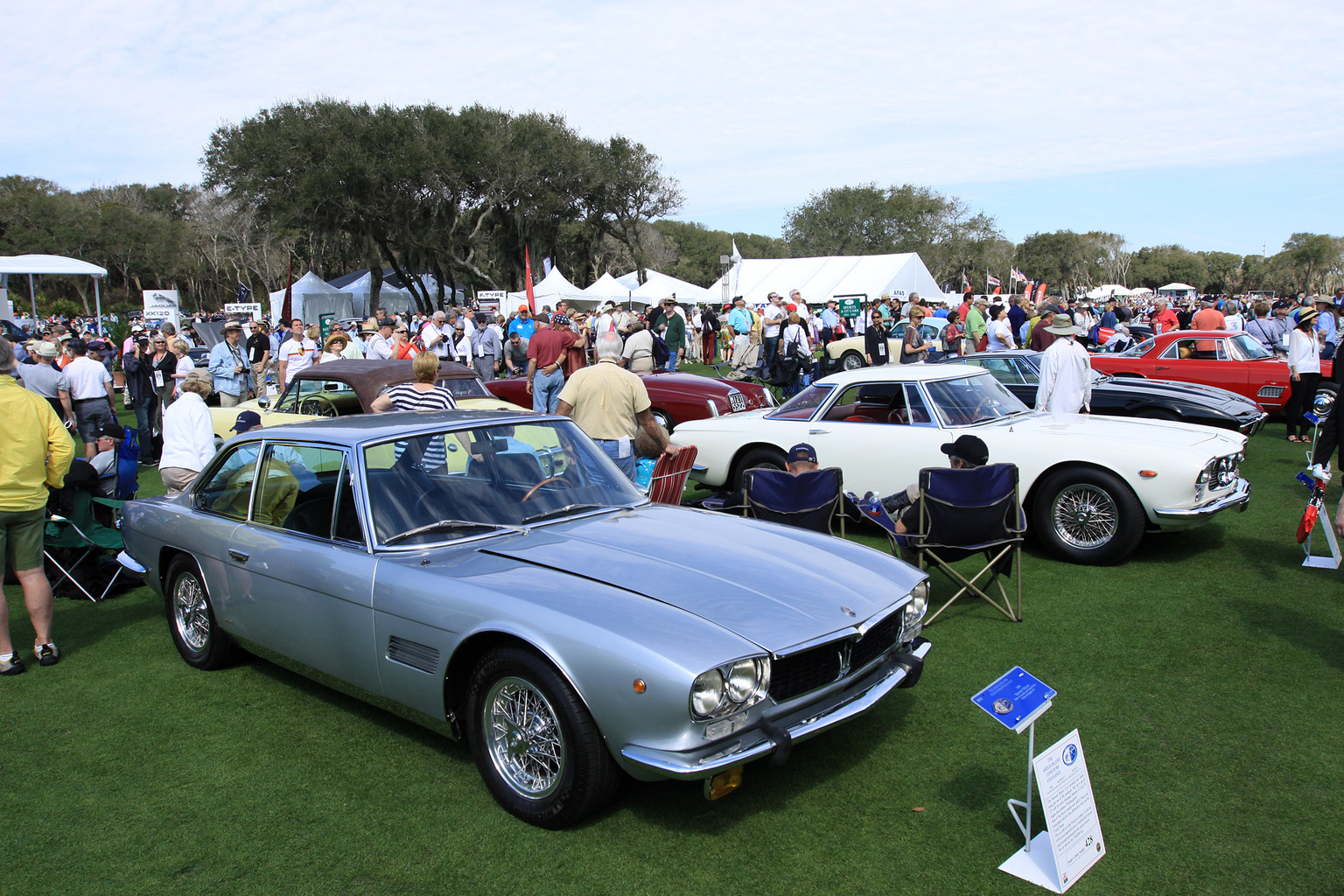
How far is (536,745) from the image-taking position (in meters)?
3.35

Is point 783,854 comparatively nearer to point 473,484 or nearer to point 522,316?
point 473,484

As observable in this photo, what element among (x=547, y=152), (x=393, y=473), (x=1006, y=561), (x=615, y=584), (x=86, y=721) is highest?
(x=547, y=152)

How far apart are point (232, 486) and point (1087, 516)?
592cm

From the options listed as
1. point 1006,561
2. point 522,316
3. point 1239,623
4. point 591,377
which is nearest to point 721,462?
point 591,377

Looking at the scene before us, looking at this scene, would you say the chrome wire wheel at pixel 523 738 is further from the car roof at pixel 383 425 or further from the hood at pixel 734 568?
the car roof at pixel 383 425

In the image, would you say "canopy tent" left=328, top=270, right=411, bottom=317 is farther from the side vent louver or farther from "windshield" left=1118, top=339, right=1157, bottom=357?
the side vent louver

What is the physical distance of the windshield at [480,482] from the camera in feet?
13.3

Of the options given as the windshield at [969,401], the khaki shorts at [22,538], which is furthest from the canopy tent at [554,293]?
the khaki shorts at [22,538]

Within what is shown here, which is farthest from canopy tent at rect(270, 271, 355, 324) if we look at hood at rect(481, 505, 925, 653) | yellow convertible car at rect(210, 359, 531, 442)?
hood at rect(481, 505, 925, 653)

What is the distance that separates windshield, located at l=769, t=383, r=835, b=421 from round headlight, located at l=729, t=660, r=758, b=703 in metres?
5.36

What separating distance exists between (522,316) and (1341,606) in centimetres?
1478

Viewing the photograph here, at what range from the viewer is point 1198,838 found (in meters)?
3.21

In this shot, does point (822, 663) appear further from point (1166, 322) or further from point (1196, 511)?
point (1166, 322)

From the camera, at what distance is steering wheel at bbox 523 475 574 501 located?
4371 millimetres
